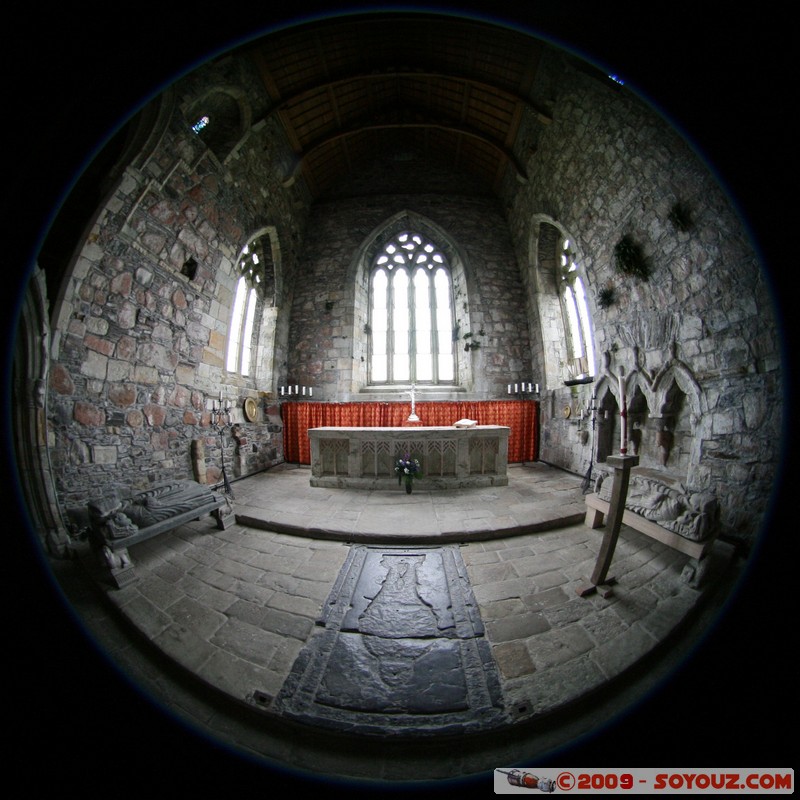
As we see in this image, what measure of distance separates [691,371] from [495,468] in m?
2.85

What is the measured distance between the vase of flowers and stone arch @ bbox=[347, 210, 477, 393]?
3.43 m

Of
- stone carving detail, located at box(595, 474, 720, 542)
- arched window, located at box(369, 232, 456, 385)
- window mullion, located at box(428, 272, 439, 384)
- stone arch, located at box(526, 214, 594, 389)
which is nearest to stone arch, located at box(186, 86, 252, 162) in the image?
arched window, located at box(369, 232, 456, 385)

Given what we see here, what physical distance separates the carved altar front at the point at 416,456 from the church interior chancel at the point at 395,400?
0.17ft

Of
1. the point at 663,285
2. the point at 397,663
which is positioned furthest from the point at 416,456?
the point at 663,285

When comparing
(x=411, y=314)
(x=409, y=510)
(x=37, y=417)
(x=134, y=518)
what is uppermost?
(x=411, y=314)

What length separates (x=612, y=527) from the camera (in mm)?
1696

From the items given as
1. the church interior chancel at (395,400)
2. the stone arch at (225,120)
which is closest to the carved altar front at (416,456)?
the church interior chancel at (395,400)

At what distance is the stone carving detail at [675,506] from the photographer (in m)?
1.42

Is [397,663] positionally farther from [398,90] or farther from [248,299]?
[398,90]

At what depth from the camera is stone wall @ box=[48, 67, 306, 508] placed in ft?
7.12

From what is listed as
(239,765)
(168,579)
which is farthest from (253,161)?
(239,765)

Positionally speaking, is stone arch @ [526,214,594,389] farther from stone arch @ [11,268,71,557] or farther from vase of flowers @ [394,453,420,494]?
stone arch @ [11,268,71,557]

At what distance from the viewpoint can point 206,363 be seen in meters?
4.24

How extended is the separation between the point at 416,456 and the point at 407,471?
17.2 inches
